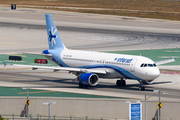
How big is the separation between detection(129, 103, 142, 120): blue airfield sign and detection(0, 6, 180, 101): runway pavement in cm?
982

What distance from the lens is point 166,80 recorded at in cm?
7506

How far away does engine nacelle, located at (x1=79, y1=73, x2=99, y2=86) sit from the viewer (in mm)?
64062

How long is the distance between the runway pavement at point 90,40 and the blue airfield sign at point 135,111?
32.2 feet

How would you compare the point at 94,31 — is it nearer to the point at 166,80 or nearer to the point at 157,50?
the point at 157,50

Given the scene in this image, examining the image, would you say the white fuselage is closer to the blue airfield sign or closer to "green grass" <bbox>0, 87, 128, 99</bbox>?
"green grass" <bbox>0, 87, 128, 99</bbox>

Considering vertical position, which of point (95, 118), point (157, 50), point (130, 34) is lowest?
point (95, 118)

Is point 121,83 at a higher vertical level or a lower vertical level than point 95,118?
higher

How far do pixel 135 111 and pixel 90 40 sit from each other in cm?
9022

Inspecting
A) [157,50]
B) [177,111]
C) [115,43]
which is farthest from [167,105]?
[115,43]

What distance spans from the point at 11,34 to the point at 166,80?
8141 cm

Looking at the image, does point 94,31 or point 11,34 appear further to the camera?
point 94,31

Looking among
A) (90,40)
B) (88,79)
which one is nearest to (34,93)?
(88,79)

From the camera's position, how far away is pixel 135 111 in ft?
157

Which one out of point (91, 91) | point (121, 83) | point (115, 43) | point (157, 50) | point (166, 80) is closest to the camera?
point (91, 91)
